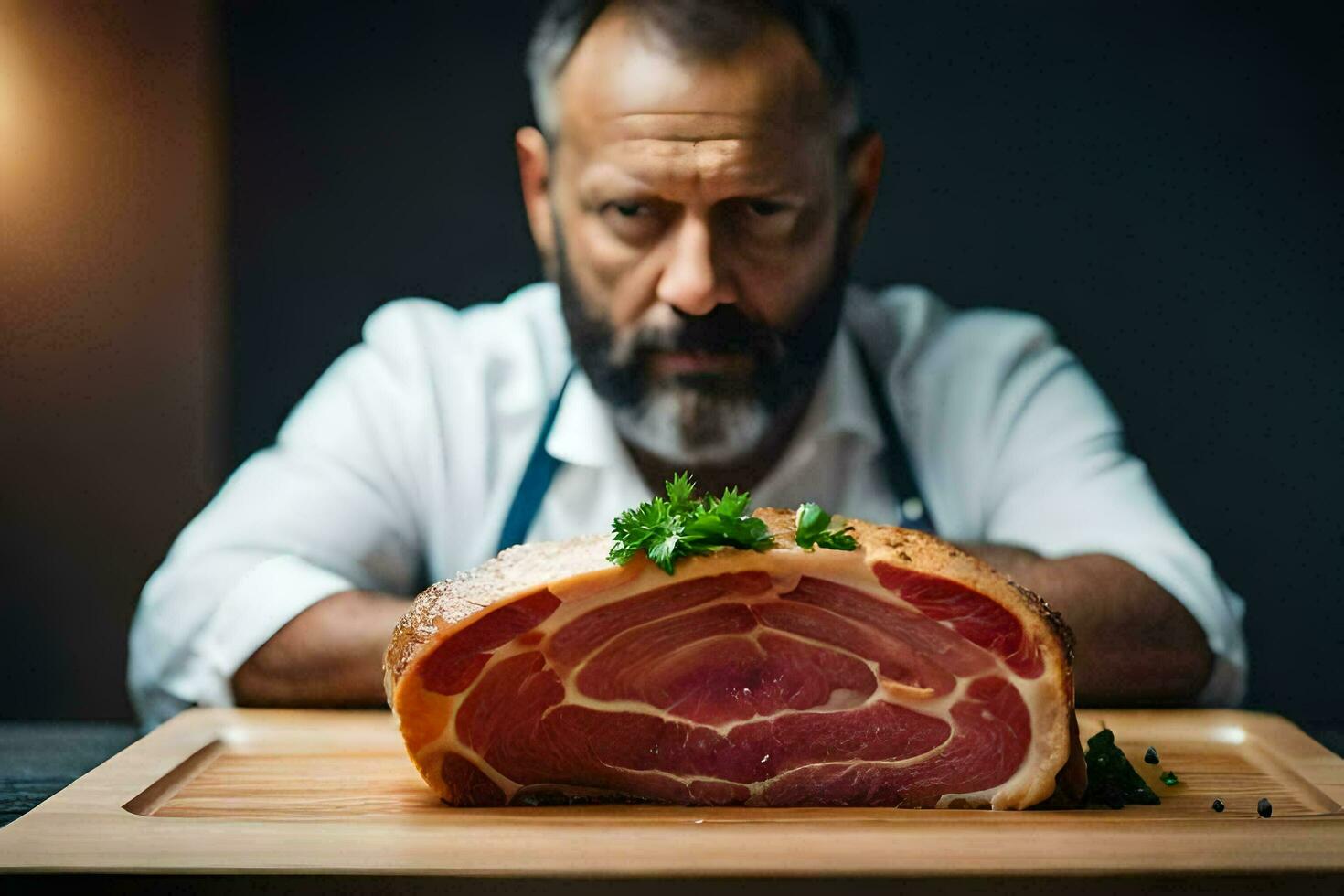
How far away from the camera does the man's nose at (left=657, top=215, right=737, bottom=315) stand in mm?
2893

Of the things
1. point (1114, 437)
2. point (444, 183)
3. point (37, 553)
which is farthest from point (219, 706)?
point (1114, 437)

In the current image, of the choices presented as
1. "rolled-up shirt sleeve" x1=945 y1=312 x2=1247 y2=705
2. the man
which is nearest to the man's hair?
the man

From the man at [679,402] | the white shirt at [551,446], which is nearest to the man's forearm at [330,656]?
the man at [679,402]

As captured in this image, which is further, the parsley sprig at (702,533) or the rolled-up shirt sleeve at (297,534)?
the rolled-up shirt sleeve at (297,534)

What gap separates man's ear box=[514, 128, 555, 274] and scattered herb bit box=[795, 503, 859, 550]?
1.33 metres

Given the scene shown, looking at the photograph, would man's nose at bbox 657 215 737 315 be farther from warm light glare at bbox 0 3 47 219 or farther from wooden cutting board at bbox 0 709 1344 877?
warm light glare at bbox 0 3 47 219

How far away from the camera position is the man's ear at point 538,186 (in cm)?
305

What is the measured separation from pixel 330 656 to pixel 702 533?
1054 millimetres

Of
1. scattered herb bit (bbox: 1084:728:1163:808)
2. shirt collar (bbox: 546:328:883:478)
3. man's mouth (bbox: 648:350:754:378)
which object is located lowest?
scattered herb bit (bbox: 1084:728:1163:808)

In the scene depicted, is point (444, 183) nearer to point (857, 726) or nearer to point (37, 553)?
point (37, 553)

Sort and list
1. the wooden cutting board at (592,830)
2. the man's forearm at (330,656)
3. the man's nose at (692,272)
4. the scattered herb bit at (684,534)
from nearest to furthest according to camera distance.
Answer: the wooden cutting board at (592,830), the scattered herb bit at (684,534), the man's forearm at (330,656), the man's nose at (692,272)

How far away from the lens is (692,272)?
2898mm

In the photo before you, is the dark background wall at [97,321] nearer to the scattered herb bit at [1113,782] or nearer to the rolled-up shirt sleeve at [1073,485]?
the rolled-up shirt sleeve at [1073,485]

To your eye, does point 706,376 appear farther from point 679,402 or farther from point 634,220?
point 634,220
